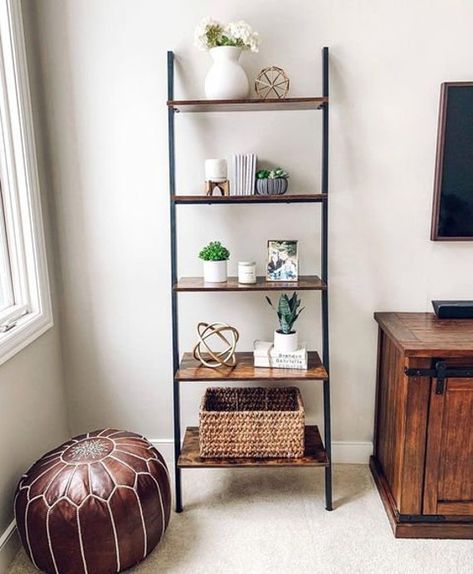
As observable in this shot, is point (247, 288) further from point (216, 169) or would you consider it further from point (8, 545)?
point (8, 545)

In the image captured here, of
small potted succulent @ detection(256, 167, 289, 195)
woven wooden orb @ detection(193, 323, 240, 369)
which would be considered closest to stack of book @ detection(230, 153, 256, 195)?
small potted succulent @ detection(256, 167, 289, 195)

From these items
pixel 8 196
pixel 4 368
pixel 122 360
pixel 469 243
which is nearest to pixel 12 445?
pixel 4 368

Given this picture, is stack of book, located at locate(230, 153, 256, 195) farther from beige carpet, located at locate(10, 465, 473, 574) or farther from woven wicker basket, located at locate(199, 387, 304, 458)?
beige carpet, located at locate(10, 465, 473, 574)

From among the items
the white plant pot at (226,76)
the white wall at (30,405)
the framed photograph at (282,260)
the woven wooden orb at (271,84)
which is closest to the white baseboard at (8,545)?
the white wall at (30,405)

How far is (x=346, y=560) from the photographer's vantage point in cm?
179

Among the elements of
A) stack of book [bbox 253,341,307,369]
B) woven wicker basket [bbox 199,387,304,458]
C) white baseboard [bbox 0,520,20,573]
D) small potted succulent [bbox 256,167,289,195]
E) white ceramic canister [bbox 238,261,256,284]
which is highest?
small potted succulent [bbox 256,167,289,195]

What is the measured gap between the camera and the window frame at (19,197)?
1880mm

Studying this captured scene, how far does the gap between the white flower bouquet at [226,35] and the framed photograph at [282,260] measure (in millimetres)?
789

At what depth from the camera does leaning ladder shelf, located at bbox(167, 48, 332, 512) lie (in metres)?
1.92

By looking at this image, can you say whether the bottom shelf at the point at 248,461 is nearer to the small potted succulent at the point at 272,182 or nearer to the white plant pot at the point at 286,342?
the white plant pot at the point at 286,342

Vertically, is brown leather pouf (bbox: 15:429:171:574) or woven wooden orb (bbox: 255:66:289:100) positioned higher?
woven wooden orb (bbox: 255:66:289:100)

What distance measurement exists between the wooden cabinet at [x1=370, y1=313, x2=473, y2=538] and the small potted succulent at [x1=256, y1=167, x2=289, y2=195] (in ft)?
2.48

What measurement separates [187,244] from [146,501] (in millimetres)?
1106

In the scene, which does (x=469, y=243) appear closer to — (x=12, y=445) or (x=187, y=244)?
(x=187, y=244)
